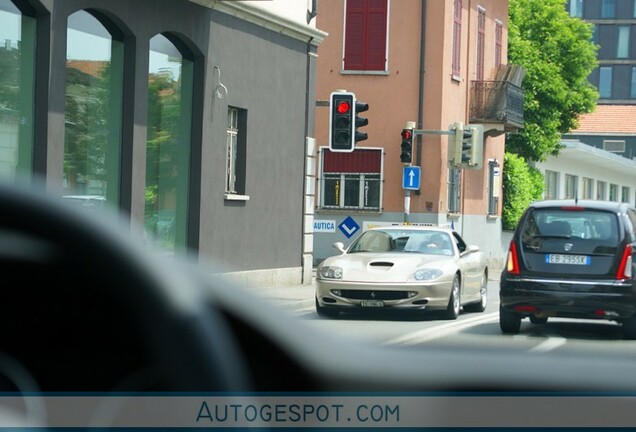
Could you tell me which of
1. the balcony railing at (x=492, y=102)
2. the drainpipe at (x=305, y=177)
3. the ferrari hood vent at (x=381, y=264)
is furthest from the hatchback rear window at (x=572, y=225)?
the balcony railing at (x=492, y=102)

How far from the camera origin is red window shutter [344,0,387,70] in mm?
33594

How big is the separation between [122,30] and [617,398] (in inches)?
329

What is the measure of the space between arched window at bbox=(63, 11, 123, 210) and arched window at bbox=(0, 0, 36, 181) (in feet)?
1.27

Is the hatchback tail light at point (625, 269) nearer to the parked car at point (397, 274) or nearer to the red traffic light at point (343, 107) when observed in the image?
the parked car at point (397, 274)

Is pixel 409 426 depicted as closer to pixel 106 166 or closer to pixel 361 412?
pixel 361 412

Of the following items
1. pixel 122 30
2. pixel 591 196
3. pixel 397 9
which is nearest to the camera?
pixel 122 30

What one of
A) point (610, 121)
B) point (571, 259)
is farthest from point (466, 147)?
point (610, 121)

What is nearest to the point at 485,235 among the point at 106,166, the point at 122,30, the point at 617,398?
the point at 106,166

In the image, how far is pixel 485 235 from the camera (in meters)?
38.9

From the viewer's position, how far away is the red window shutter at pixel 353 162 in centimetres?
3291

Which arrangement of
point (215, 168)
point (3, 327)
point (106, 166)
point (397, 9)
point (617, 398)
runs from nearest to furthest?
point (3, 327) → point (617, 398) → point (106, 166) → point (215, 168) → point (397, 9)

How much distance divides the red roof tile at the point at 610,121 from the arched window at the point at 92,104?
78755 mm

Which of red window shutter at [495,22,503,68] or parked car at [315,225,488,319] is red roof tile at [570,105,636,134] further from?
parked car at [315,225,488,319]

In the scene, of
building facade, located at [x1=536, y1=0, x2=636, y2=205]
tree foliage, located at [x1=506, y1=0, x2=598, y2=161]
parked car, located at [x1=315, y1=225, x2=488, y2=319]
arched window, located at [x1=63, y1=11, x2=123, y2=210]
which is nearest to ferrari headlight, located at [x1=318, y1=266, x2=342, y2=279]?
parked car, located at [x1=315, y1=225, x2=488, y2=319]
